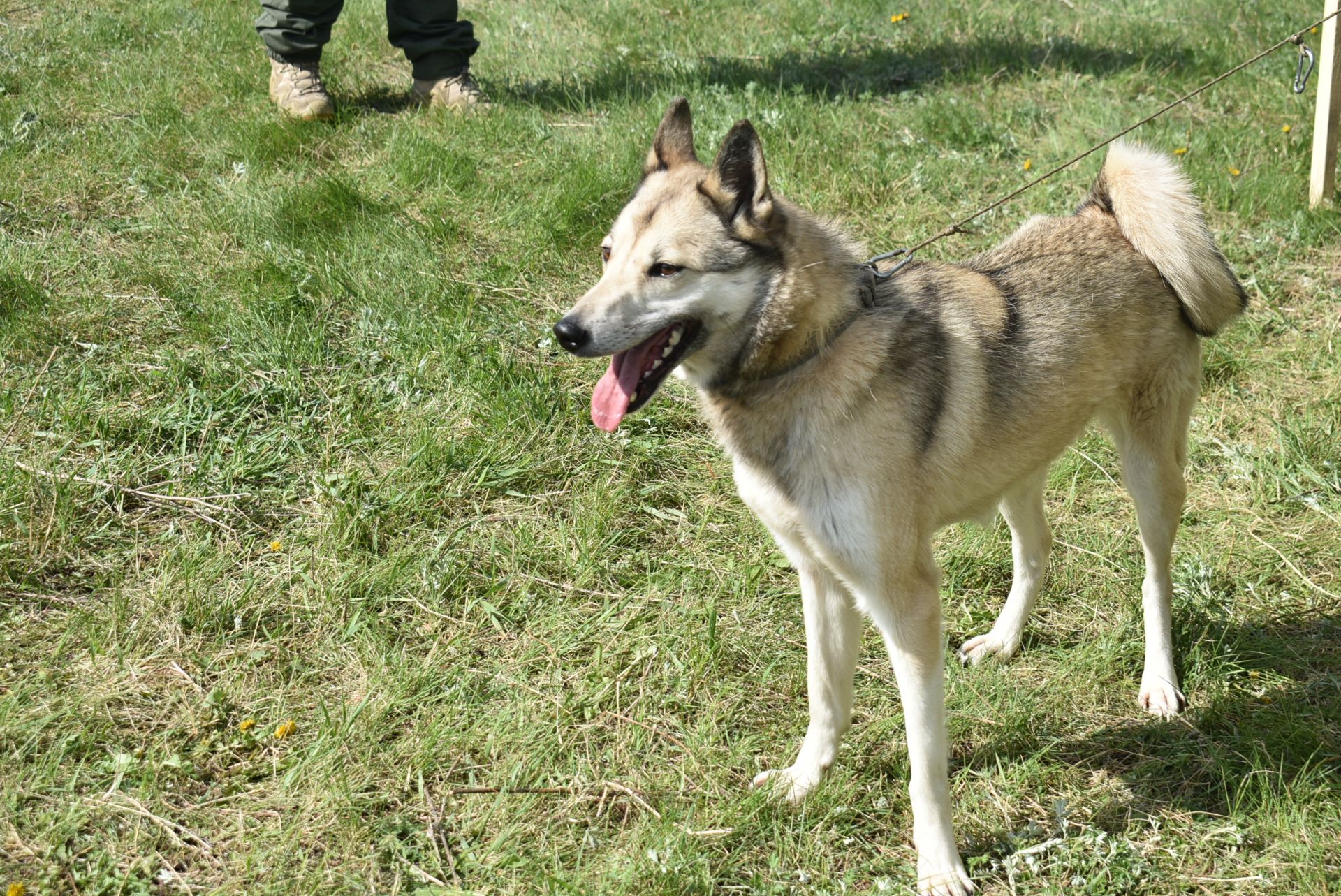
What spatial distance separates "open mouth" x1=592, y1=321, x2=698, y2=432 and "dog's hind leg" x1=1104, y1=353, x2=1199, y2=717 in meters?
1.48

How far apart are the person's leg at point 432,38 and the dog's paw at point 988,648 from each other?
4.52 metres

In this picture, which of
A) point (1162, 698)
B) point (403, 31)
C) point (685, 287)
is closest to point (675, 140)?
point (685, 287)

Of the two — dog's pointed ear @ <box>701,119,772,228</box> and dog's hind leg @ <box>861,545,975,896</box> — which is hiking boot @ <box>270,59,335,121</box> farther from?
dog's hind leg @ <box>861,545,975,896</box>

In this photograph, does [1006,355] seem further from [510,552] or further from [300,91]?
[300,91]

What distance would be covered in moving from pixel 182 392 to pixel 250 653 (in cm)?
130

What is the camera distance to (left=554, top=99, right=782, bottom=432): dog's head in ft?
8.66

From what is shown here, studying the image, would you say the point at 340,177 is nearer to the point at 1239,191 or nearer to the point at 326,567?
the point at 326,567

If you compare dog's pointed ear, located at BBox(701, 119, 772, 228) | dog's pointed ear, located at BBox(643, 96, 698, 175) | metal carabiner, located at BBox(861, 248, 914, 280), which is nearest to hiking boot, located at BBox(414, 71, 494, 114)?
dog's pointed ear, located at BBox(643, 96, 698, 175)

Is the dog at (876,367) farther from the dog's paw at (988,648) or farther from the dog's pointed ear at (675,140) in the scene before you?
the dog's paw at (988,648)

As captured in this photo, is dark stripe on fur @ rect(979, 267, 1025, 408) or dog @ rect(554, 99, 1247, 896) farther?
dark stripe on fur @ rect(979, 267, 1025, 408)

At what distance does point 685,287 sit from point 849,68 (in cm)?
471

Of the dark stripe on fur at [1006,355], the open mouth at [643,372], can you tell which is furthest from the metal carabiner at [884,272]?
the open mouth at [643,372]

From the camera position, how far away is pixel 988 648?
3584 millimetres

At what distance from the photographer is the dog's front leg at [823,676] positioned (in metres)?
2.97
